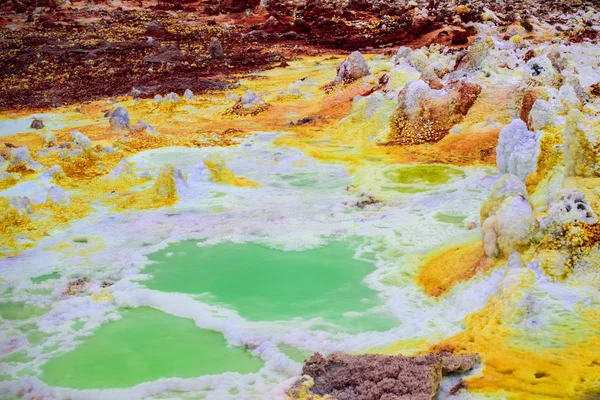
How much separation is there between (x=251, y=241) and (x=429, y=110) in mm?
4678

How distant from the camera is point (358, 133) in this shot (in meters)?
11.1

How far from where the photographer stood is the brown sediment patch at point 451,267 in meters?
5.52

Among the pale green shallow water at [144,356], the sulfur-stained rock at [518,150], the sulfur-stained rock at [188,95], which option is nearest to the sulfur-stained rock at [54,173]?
the pale green shallow water at [144,356]

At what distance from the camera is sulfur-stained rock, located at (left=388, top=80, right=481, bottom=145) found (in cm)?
1062

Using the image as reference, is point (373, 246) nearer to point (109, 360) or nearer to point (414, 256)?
point (414, 256)

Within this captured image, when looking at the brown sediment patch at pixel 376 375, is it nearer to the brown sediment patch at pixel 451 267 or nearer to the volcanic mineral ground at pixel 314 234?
the volcanic mineral ground at pixel 314 234

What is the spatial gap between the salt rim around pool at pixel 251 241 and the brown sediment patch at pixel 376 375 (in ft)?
0.77

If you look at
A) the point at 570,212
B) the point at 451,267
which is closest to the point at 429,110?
the point at 451,267

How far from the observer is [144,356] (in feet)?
16.5

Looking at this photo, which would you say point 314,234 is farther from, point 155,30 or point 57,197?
point 155,30

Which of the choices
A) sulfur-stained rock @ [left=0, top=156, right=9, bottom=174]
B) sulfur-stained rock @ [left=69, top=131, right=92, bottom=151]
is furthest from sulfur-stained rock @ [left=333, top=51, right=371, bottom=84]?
sulfur-stained rock @ [left=0, top=156, right=9, bottom=174]

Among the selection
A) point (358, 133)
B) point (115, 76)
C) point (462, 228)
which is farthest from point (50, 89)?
point (462, 228)

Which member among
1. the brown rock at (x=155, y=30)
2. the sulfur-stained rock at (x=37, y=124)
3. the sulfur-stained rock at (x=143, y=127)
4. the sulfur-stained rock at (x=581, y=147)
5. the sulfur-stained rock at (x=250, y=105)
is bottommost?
the sulfur-stained rock at (x=37, y=124)

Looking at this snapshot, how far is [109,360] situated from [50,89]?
12.5m
